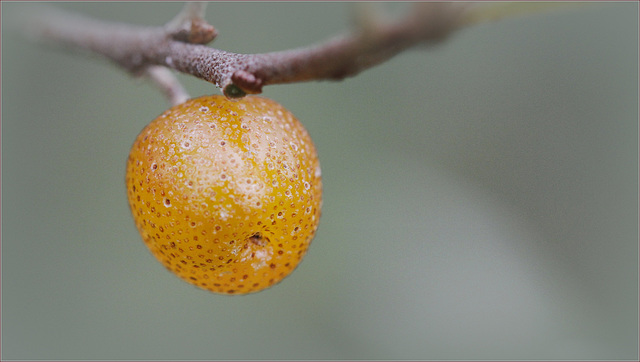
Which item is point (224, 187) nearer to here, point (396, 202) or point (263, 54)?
point (263, 54)

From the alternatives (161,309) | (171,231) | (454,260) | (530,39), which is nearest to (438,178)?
(454,260)

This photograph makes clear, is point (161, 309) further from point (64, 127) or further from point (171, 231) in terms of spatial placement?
point (171, 231)

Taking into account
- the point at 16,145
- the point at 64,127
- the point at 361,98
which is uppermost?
the point at 361,98

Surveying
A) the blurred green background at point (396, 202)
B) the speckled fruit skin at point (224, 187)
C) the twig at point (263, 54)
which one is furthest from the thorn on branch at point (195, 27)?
the blurred green background at point (396, 202)

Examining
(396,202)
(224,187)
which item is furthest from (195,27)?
(396,202)

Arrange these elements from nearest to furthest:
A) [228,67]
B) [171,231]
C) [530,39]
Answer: [228,67], [171,231], [530,39]

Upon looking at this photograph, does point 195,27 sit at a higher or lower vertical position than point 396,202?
lower

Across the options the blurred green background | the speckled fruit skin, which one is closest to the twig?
the speckled fruit skin
